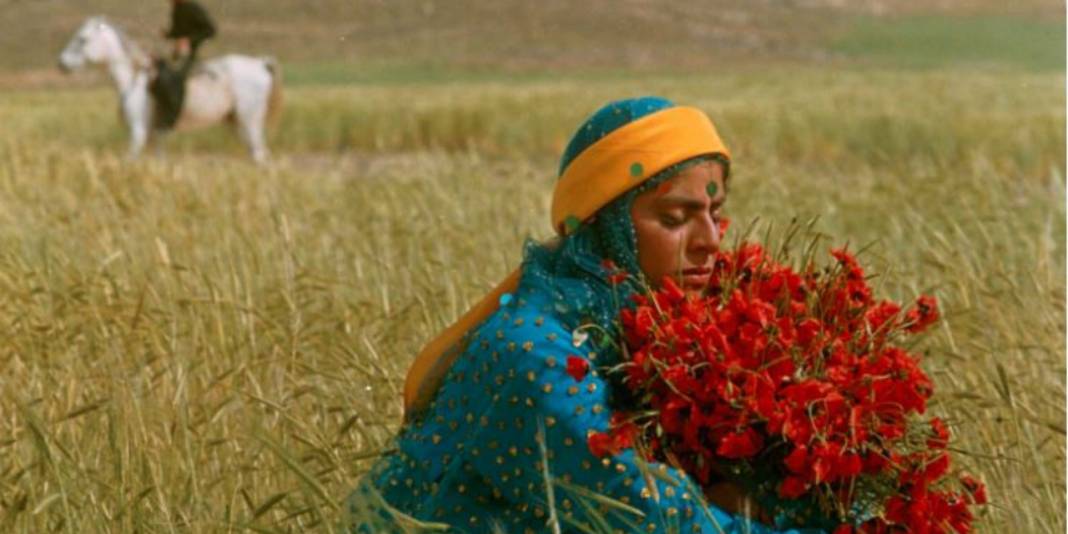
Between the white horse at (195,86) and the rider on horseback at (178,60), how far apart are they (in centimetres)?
7

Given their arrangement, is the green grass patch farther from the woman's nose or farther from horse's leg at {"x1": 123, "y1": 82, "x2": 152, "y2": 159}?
the woman's nose

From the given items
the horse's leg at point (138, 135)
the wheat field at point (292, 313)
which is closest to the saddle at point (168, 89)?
the horse's leg at point (138, 135)

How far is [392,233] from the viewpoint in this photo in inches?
226

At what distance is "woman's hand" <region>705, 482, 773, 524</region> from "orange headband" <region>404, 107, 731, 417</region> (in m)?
0.39

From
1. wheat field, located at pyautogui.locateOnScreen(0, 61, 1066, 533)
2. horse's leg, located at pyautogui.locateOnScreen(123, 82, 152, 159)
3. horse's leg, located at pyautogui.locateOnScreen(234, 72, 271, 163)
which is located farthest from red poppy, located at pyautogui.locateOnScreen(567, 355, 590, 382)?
horse's leg, located at pyautogui.locateOnScreen(234, 72, 271, 163)

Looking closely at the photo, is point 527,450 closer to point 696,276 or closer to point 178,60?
point 696,276

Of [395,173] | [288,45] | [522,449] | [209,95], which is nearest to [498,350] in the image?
[522,449]

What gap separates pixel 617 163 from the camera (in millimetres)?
2557

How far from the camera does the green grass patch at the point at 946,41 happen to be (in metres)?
50.5

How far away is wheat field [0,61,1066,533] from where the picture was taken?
2.90 m

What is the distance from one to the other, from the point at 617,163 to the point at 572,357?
0.93 feet

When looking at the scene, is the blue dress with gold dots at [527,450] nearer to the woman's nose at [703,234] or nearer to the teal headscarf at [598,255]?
the teal headscarf at [598,255]

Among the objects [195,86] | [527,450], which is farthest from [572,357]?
[195,86]

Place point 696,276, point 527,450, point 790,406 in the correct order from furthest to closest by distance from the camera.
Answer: point 696,276
point 527,450
point 790,406
